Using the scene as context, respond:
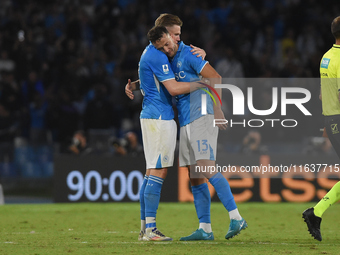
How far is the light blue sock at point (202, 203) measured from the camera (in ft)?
21.8

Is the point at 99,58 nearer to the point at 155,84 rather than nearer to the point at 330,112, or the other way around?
the point at 155,84

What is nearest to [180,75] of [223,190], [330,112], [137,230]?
[223,190]

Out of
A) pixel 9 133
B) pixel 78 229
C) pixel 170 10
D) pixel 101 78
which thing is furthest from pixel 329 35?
pixel 78 229

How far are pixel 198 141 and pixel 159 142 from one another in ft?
1.29

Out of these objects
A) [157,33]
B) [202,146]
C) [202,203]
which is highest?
[157,33]

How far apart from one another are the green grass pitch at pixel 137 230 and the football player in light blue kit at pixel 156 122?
39 centimetres

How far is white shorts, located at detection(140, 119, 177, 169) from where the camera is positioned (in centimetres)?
644

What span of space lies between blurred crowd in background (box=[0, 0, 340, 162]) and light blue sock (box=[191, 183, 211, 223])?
629cm

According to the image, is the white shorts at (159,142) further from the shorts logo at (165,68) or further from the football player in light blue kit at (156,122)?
the shorts logo at (165,68)

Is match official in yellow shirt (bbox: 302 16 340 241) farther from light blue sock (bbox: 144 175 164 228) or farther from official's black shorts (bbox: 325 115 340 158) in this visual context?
light blue sock (bbox: 144 175 164 228)

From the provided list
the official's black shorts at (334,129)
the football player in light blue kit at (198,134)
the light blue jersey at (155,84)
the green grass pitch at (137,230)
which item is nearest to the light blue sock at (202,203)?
the football player in light blue kit at (198,134)

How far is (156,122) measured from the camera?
6473mm

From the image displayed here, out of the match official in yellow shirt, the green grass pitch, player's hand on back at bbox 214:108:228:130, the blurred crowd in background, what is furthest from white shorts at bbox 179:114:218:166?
the blurred crowd in background

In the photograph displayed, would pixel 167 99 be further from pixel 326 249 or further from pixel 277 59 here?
pixel 277 59
